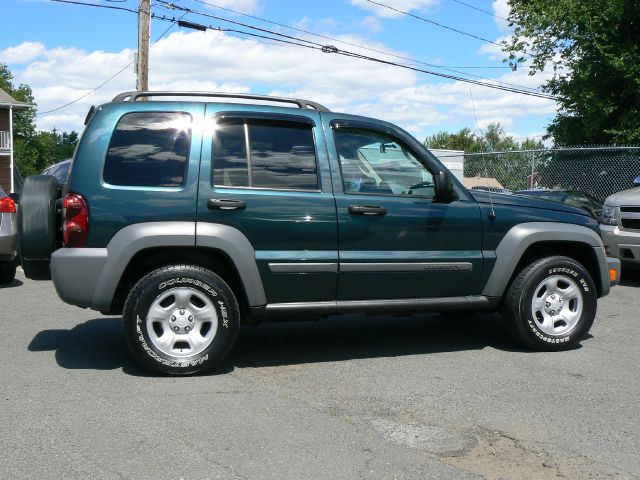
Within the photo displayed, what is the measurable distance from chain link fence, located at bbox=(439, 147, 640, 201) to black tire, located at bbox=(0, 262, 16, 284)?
927cm

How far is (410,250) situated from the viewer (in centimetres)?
568

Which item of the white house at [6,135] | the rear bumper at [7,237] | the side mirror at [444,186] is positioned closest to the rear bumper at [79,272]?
the side mirror at [444,186]

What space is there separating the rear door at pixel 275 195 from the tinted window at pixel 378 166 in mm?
199

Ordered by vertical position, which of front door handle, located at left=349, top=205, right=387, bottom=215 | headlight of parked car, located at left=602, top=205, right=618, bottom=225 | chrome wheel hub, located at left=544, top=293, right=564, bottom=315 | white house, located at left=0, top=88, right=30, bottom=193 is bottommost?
chrome wheel hub, located at left=544, top=293, right=564, bottom=315

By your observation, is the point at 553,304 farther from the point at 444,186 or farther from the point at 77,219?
the point at 77,219

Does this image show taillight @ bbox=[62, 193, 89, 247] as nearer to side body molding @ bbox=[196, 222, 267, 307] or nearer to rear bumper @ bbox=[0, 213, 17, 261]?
side body molding @ bbox=[196, 222, 267, 307]

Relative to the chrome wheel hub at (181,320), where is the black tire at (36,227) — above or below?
above

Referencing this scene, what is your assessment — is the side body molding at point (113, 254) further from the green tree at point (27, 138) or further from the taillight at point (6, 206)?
the green tree at point (27, 138)

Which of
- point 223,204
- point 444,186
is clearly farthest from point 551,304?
point 223,204

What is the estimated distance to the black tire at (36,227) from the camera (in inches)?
208

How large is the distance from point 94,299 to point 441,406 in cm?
246

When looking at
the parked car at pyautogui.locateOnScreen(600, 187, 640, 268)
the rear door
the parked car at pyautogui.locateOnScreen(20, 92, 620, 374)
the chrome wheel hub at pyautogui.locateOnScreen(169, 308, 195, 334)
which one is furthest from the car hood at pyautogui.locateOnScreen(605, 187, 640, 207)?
the chrome wheel hub at pyautogui.locateOnScreen(169, 308, 195, 334)

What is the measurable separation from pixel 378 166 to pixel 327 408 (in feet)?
6.63

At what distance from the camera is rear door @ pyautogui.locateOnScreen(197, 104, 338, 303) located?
17.3 ft
